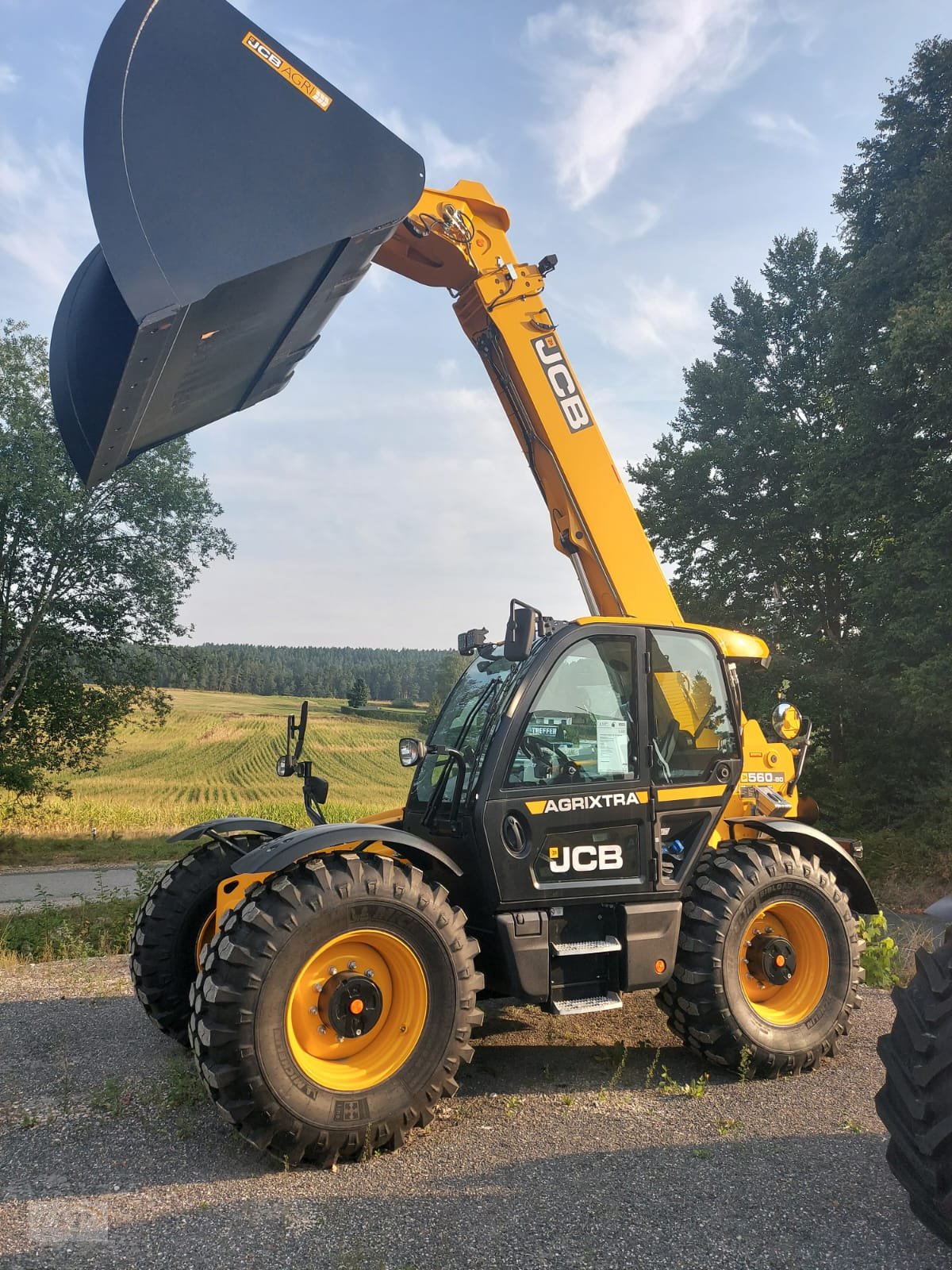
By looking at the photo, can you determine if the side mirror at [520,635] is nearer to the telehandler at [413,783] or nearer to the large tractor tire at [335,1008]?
the telehandler at [413,783]

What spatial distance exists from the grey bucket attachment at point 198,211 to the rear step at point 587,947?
3.38 metres

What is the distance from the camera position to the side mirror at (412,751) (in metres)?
5.03

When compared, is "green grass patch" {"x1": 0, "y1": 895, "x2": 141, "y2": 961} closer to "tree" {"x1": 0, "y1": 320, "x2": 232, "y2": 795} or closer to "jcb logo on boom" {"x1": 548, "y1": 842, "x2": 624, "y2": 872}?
"jcb logo on boom" {"x1": 548, "y1": 842, "x2": 624, "y2": 872}

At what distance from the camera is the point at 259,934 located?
357 cm

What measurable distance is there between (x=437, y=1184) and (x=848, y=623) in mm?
19322

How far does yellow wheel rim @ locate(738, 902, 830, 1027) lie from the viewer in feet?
15.8

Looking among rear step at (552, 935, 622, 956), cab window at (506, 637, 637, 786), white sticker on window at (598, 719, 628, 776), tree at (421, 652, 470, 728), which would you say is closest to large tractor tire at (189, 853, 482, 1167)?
rear step at (552, 935, 622, 956)

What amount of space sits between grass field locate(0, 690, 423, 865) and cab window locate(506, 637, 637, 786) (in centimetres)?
230

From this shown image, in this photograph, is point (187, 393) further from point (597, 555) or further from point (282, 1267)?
point (282, 1267)

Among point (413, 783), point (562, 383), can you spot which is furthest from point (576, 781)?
point (562, 383)

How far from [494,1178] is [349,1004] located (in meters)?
0.91

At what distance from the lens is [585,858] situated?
14.5 feet

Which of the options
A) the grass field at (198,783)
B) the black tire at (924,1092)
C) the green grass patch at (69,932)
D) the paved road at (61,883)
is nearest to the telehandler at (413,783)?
the black tire at (924,1092)

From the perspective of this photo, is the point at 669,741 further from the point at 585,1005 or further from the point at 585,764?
the point at 585,1005
